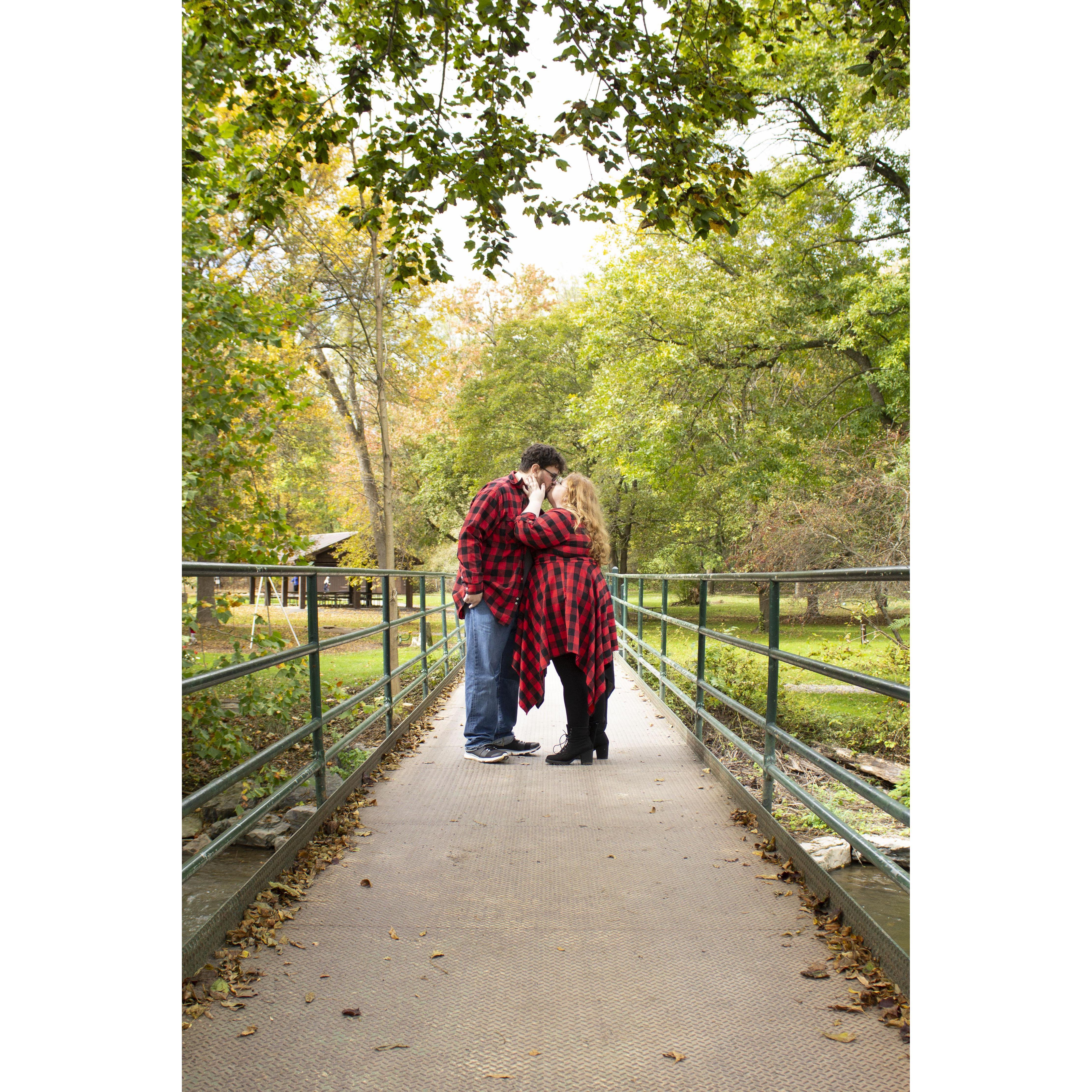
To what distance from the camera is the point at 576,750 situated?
530 centimetres

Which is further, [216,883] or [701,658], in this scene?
[701,658]

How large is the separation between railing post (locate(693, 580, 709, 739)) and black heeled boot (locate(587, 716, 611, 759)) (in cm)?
60

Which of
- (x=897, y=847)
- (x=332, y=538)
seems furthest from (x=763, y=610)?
(x=332, y=538)

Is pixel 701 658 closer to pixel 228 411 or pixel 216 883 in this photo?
pixel 216 883

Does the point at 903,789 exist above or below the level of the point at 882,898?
below

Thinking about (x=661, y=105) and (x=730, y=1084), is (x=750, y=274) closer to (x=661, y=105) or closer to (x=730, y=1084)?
(x=661, y=105)

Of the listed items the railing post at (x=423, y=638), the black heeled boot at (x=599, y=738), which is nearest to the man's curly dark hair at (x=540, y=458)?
the black heeled boot at (x=599, y=738)

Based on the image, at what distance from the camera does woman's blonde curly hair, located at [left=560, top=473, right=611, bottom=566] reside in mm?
5316

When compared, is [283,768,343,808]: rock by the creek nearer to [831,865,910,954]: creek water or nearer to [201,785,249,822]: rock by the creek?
[201,785,249,822]: rock by the creek

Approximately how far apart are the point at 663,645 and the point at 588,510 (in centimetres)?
214

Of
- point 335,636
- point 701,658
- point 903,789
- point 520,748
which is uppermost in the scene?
point 335,636

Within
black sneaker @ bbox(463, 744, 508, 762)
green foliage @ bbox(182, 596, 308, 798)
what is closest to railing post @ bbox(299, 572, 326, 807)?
green foliage @ bbox(182, 596, 308, 798)

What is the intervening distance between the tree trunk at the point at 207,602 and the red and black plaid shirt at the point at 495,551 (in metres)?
1.41

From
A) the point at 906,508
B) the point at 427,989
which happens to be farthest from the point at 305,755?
the point at 906,508
